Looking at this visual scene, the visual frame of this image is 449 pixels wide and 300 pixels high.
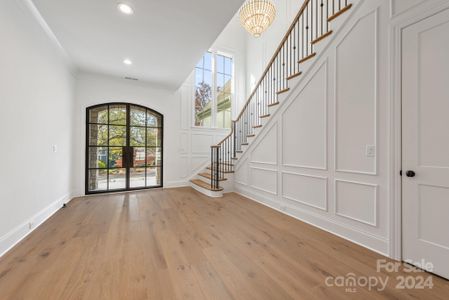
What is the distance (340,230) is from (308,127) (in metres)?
1.57

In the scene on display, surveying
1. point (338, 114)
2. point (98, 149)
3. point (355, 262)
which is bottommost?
point (355, 262)

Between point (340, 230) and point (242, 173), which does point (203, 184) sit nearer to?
point (242, 173)

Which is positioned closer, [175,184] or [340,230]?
[340,230]

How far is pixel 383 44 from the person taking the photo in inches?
84.8

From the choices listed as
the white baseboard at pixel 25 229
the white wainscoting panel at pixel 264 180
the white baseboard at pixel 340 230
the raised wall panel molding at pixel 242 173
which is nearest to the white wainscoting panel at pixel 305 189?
the white baseboard at pixel 340 230

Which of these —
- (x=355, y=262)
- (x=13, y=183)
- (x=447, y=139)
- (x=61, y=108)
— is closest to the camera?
(x=447, y=139)

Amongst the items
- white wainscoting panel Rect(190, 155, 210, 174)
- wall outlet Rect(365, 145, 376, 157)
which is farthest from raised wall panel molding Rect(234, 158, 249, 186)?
wall outlet Rect(365, 145, 376, 157)

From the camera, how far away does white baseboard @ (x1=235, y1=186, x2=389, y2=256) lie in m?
2.18

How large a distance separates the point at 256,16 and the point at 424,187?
4122 mm

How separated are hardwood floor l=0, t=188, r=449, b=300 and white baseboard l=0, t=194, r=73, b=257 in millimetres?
100

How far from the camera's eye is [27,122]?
8.55ft

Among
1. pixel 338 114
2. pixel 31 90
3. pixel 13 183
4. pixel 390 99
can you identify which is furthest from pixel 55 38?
pixel 390 99

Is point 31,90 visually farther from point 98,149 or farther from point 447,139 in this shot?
point 447,139

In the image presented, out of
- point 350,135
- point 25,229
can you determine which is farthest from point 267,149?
point 25,229
